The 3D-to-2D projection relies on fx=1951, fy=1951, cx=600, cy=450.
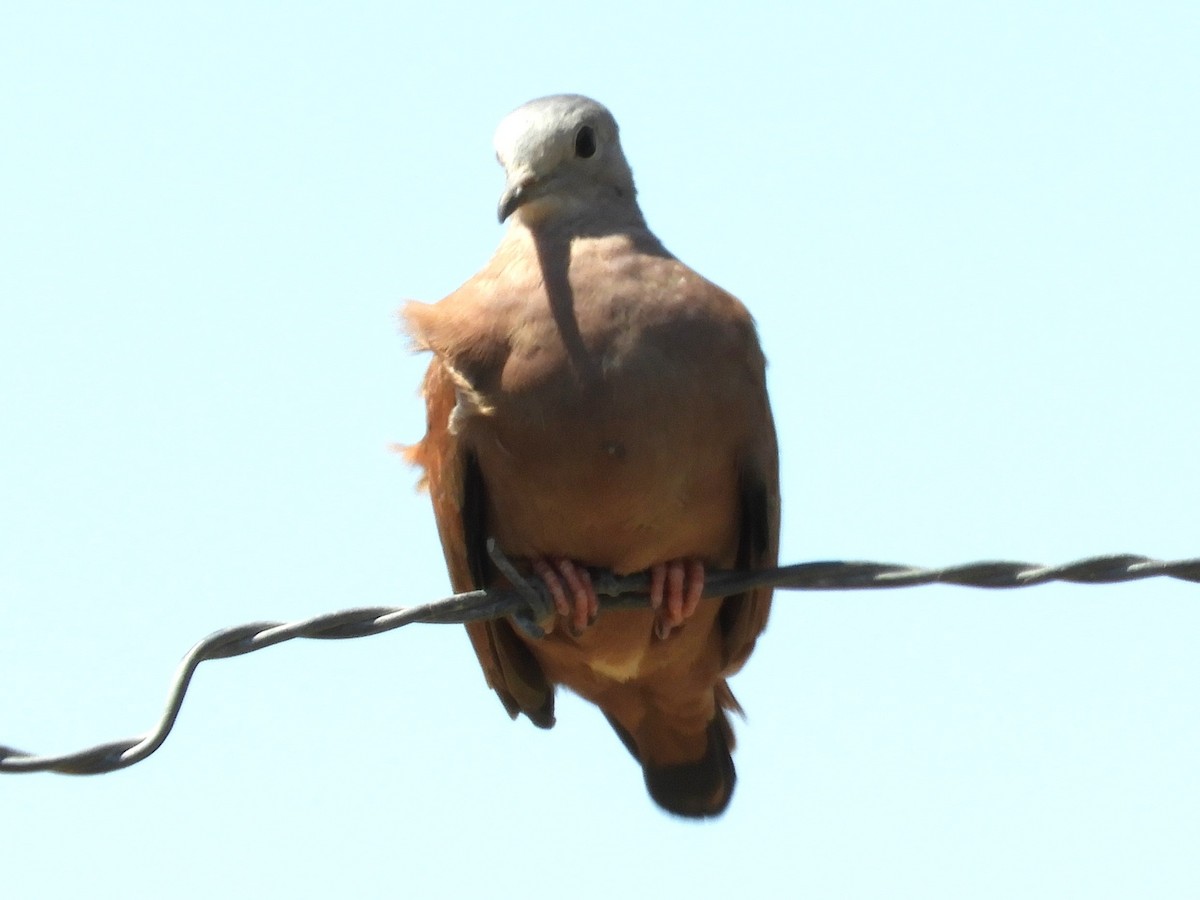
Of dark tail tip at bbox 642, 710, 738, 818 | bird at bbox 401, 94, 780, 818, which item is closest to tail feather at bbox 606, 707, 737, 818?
dark tail tip at bbox 642, 710, 738, 818

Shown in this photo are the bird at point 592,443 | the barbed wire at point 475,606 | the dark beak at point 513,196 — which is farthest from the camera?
the dark beak at point 513,196

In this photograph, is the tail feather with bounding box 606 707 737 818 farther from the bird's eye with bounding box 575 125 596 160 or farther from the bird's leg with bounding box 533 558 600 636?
the bird's eye with bounding box 575 125 596 160

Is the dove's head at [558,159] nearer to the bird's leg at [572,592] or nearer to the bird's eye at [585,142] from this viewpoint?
the bird's eye at [585,142]

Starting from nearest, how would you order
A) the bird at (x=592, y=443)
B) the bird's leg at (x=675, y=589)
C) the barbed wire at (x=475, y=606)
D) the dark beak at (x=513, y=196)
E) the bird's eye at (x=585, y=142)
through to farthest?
the barbed wire at (x=475, y=606) < the bird at (x=592, y=443) < the bird's leg at (x=675, y=589) < the dark beak at (x=513, y=196) < the bird's eye at (x=585, y=142)

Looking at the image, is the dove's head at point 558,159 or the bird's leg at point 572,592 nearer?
the bird's leg at point 572,592

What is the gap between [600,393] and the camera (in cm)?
480

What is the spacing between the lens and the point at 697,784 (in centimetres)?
587

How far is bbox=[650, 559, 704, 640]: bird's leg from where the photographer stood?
4949mm

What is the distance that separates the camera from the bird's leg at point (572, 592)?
4.90 m

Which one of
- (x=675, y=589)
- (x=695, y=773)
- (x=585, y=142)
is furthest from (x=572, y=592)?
(x=585, y=142)

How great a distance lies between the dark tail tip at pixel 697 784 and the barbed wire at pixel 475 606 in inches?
56.9

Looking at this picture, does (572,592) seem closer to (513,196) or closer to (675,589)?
(675,589)

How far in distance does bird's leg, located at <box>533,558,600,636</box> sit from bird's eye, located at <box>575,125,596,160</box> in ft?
4.46

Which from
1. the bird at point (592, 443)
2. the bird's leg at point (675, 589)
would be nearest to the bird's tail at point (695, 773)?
the bird at point (592, 443)
